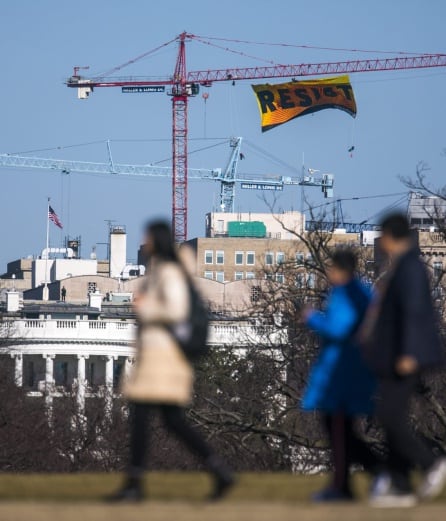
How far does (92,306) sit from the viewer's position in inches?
6068

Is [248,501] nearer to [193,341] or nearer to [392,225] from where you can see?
[193,341]

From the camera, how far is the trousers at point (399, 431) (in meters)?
14.1

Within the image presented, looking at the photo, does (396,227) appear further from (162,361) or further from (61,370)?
(61,370)

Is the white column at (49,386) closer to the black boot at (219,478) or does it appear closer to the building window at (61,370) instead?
the building window at (61,370)

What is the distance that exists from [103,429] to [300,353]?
116 ft

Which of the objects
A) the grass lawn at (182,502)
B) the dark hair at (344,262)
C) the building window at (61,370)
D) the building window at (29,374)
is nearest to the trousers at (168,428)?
the grass lawn at (182,502)

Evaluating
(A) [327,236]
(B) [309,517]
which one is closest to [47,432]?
(A) [327,236]

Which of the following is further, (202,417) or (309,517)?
(202,417)

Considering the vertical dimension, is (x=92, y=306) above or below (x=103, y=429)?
above

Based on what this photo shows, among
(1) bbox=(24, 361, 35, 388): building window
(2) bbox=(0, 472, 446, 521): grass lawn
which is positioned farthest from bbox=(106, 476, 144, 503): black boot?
(1) bbox=(24, 361, 35, 388): building window

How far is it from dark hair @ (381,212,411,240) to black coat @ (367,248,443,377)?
0.62ft

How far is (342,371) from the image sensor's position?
14.6 m

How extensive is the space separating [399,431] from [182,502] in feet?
5.26

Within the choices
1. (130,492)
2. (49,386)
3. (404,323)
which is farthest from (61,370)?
(404,323)
